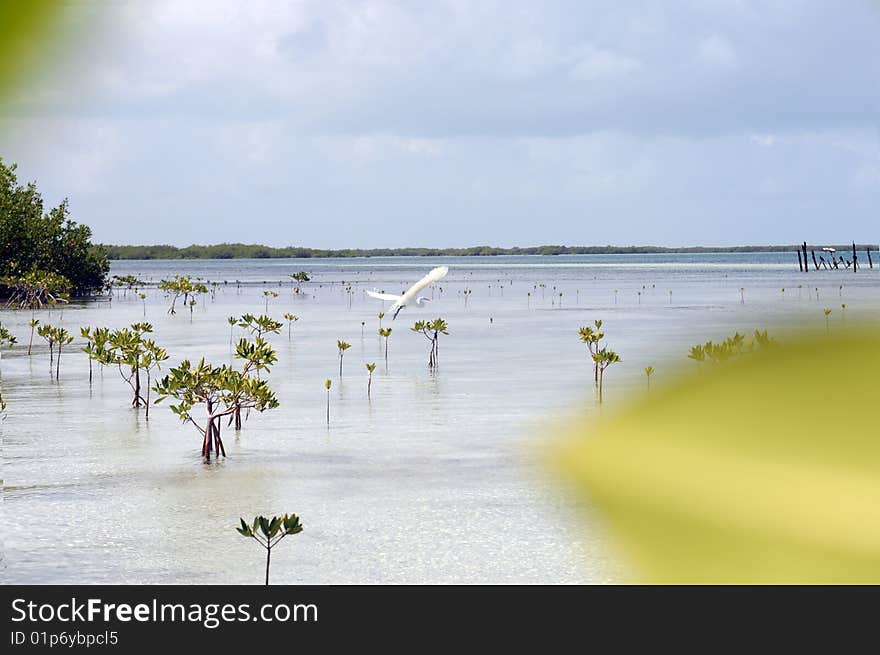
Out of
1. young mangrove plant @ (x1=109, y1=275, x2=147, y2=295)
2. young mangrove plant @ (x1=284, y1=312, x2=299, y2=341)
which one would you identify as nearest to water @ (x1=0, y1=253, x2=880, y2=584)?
young mangrove plant @ (x1=284, y1=312, x2=299, y2=341)

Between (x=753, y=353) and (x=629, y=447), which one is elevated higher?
(x=753, y=353)

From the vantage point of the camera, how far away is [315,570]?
8812mm

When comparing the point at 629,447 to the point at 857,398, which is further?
the point at 629,447

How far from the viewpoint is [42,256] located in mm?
54344

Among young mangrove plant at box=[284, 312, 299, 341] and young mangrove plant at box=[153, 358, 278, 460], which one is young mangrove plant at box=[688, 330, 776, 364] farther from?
young mangrove plant at box=[284, 312, 299, 341]

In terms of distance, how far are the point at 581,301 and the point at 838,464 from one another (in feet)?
176

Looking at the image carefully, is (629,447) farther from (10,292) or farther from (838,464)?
(10,292)

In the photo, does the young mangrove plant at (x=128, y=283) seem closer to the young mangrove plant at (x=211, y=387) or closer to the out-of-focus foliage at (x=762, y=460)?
the young mangrove plant at (x=211, y=387)

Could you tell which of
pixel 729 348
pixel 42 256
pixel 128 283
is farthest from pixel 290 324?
pixel 128 283

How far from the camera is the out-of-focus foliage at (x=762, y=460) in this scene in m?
1.66

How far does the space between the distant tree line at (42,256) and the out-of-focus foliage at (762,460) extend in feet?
133

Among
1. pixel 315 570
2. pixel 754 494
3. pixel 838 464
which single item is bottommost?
pixel 315 570

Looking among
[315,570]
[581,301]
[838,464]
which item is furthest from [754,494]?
[581,301]

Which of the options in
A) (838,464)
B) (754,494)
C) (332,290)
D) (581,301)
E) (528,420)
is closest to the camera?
(838,464)
